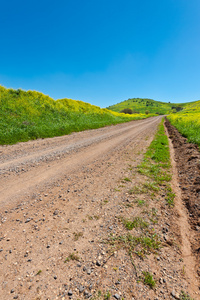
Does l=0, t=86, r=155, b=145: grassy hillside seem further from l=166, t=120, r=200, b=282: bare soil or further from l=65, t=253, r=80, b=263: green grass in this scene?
l=166, t=120, r=200, b=282: bare soil

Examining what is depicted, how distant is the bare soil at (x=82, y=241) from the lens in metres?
2.68

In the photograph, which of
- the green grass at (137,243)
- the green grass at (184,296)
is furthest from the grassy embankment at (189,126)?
the green grass at (184,296)

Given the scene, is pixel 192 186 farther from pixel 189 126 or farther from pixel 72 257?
pixel 189 126

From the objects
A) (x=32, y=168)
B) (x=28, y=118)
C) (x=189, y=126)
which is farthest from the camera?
(x=189, y=126)

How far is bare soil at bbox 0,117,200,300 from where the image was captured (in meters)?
2.68

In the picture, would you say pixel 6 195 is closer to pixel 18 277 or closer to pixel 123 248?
pixel 18 277

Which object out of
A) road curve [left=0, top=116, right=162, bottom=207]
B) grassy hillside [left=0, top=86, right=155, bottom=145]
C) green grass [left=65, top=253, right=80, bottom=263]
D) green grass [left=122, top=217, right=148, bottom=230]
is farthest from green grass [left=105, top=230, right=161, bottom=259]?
grassy hillside [left=0, top=86, right=155, bottom=145]

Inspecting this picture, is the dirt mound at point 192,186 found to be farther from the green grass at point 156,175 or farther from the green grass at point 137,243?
the green grass at point 137,243

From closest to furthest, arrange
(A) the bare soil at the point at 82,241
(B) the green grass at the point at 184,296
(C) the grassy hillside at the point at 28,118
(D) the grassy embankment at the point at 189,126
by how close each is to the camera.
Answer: (B) the green grass at the point at 184,296 → (A) the bare soil at the point at 82,241 → (D) the grassy embankment at the point at 189,126 → (C) the grassy hillside at the point at 28,118

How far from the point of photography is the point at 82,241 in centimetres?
367

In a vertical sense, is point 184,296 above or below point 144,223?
below

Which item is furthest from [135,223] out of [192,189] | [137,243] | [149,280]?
[192,189]

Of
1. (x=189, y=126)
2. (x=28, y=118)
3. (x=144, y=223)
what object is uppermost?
(x=28, y=118)

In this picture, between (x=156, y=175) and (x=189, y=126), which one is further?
(x=189, y=126)
